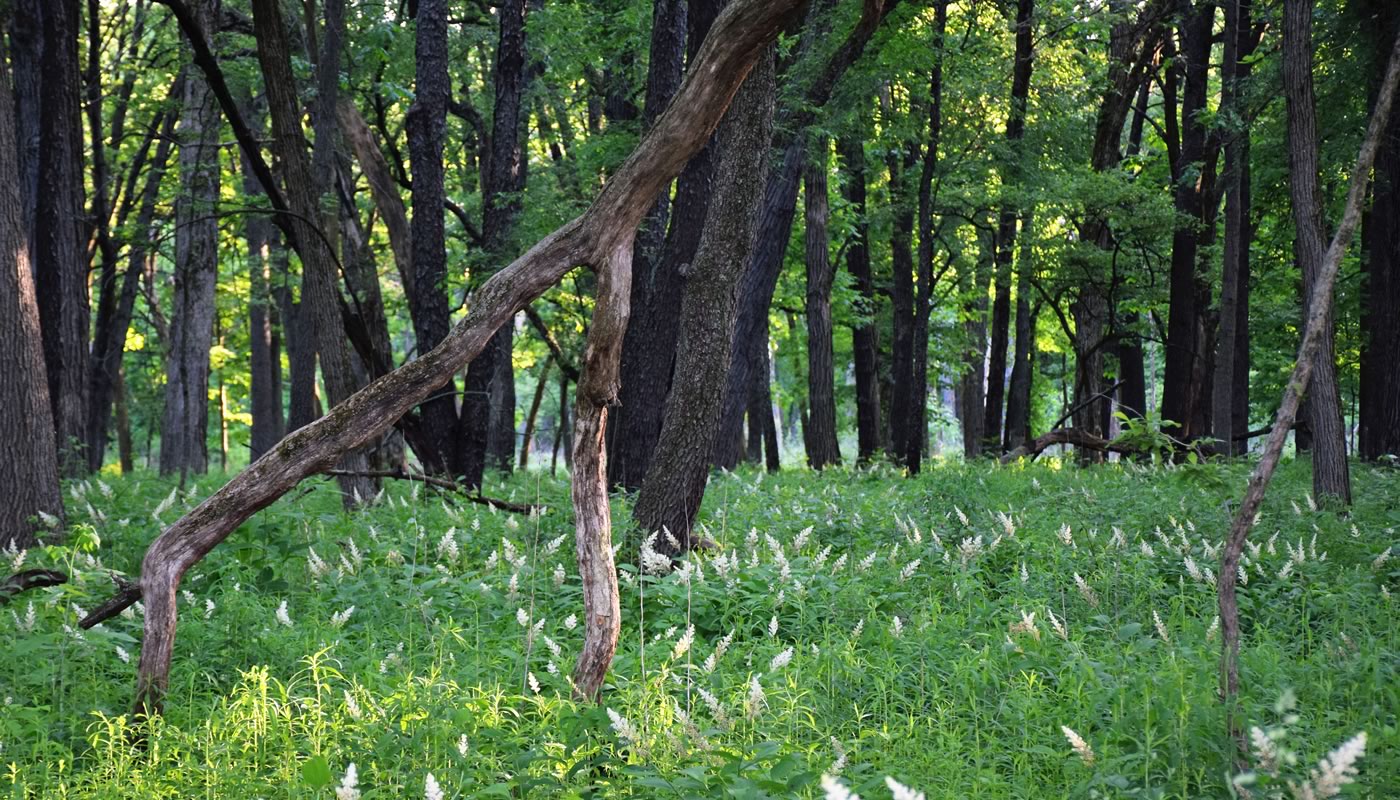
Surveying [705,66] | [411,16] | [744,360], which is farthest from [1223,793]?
[411,16]

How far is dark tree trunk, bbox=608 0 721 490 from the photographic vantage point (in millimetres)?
11336

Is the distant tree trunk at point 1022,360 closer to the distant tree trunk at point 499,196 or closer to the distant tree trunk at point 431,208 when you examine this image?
the distant tree trunk at point 499,196

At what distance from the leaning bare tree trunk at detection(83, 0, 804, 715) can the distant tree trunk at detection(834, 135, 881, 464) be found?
52.5ft

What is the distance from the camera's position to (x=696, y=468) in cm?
832

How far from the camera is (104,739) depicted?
465cm

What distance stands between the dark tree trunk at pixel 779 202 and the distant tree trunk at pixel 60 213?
727cm

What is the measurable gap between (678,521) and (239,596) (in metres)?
3.17

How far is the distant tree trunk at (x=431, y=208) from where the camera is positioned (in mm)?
13961

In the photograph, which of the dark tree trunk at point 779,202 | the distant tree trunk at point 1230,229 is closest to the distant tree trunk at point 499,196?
the dark tree trunk at point 779,202

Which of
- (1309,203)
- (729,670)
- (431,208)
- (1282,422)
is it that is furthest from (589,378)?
(431,208)

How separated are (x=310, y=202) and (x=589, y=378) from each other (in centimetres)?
721

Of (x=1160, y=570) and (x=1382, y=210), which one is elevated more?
(x=1382, y=210)

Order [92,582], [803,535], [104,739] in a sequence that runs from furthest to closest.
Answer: [803,535], [92,582], [104,739]

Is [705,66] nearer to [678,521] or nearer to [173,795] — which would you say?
[173,795]
